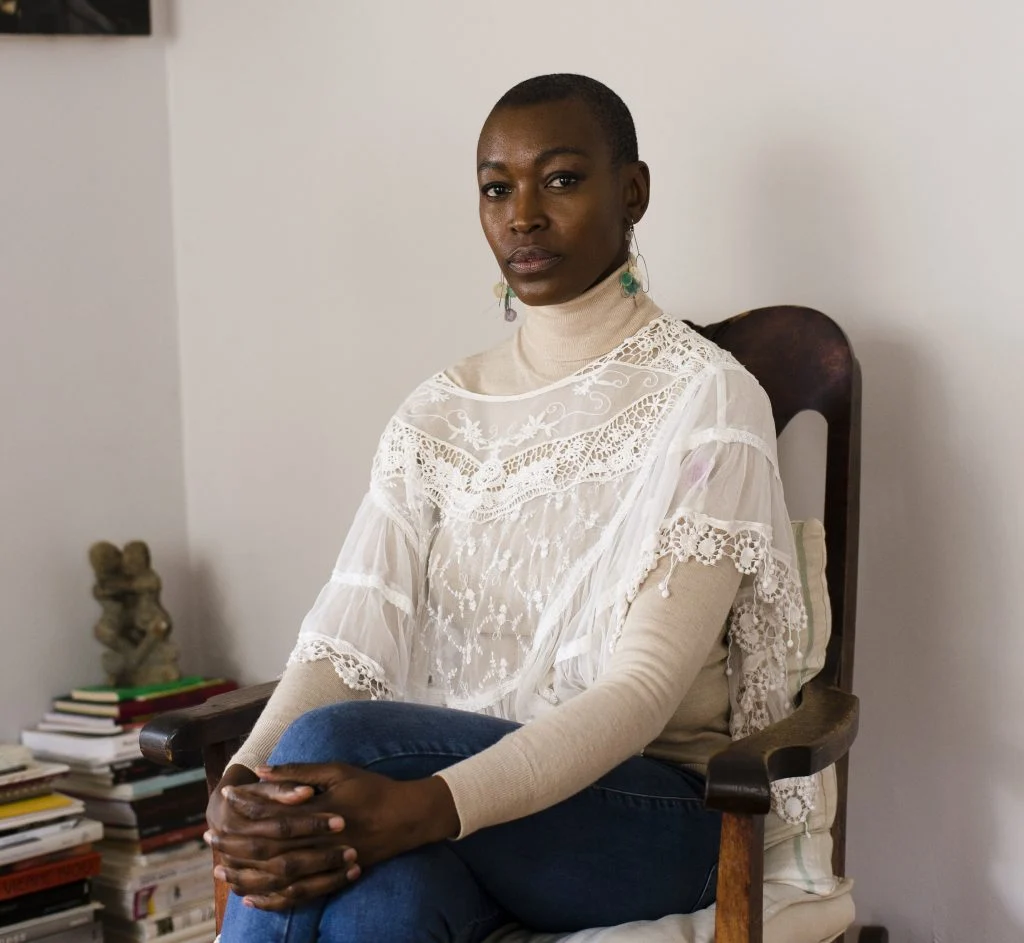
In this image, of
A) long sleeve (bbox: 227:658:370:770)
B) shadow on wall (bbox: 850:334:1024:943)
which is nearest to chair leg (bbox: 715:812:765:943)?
long sleeve (bbox: 227:658:370:770)

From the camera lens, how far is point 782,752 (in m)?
1.16

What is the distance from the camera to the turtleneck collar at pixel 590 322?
1.58 m

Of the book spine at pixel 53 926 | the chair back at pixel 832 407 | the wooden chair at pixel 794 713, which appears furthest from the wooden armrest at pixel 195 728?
the book spine at pixel 53 926

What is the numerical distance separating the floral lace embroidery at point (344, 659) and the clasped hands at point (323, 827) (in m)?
0.34

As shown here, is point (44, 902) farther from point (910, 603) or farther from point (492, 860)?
point (910, 603)

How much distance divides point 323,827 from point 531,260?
0.70m

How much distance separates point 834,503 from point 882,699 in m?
0.30

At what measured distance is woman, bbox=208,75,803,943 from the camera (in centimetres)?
117

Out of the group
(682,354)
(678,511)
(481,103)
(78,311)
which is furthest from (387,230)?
(678,511)

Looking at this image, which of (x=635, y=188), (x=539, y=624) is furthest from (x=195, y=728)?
(x=635, y=188)

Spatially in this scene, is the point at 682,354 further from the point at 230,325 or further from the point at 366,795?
the point at 230,325

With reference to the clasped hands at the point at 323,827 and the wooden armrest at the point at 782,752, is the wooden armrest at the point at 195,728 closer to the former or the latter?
the clasped hands at the point at 323,827
